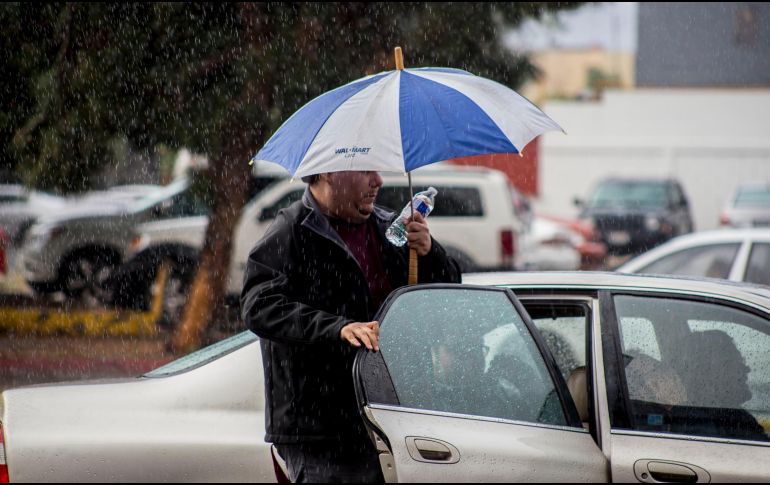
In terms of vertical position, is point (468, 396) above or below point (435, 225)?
above

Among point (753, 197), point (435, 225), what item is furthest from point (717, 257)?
point (753, 197)

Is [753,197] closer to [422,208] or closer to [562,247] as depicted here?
[562,247]

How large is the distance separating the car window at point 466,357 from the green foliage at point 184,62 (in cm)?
486

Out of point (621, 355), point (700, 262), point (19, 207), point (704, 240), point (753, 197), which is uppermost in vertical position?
point (621, 355)

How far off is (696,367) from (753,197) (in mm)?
16424

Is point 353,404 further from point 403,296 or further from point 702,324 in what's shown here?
point 702,324

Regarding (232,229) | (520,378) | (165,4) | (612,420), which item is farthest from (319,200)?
(232,229)

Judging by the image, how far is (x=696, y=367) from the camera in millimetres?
3205

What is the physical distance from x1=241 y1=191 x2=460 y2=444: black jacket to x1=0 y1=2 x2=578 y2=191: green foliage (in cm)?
476

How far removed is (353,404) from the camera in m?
3.06

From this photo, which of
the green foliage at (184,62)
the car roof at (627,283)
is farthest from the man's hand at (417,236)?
the green foliage at (184,62)

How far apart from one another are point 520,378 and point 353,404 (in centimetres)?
55

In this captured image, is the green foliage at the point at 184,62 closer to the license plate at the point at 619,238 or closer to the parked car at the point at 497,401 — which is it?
the parked car at the point at 497,401

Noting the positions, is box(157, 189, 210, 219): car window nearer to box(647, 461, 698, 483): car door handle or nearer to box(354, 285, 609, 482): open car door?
box(354, 285, 609, 482): open car door
